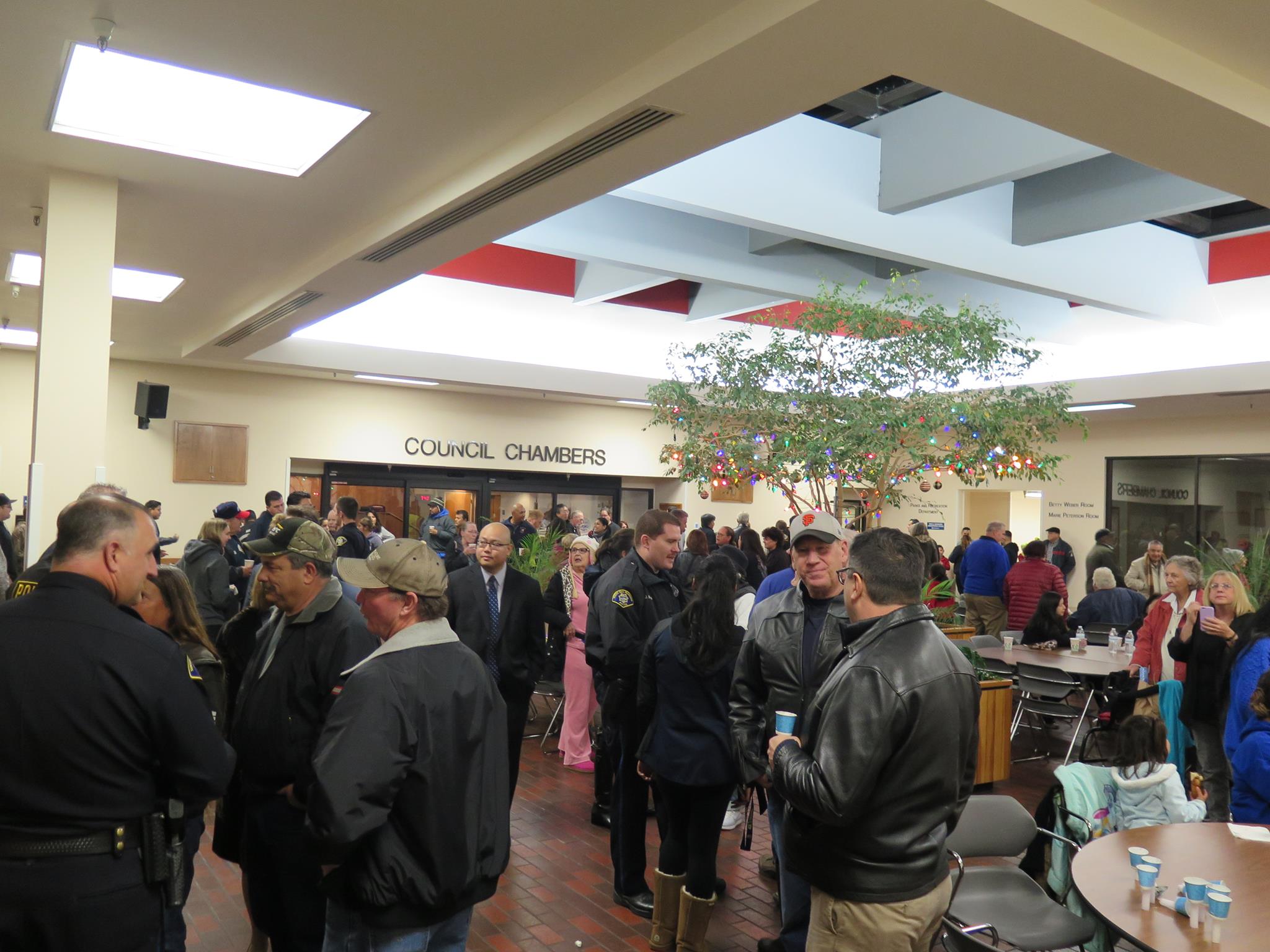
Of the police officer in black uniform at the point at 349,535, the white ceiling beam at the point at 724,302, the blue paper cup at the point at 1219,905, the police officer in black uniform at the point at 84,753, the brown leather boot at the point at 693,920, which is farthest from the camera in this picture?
the white ceiling beam at the point at 724,302

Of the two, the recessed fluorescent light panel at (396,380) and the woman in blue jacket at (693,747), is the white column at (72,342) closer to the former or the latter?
the woman in blue jacket at (693,747)

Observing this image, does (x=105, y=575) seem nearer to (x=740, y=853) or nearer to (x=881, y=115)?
(x=740, y=853)

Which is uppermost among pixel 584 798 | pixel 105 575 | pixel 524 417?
pixel 524 417

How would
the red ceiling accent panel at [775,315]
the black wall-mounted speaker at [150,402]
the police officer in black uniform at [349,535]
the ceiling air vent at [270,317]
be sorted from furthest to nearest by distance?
the black wall-mounted speaker at [150,402] < the red ceiling accent panel at [775,315] < the police officer in black uniform at [349,535] < the ceiling air vent at [270,317]

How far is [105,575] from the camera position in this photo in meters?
2.40

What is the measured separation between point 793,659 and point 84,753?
2.30 m

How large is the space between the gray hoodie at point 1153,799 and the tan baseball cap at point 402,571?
3106mm

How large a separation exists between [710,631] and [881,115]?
5.10m

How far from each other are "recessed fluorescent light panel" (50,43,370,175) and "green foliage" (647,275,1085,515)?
16.6 ft

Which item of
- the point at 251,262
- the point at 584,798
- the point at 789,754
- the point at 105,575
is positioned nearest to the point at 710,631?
the point at 789,754

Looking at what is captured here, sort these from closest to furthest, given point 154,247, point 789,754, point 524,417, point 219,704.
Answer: point 789,754
point 219,704
point 154,247
point 524,417

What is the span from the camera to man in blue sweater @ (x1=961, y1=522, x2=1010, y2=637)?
11.7 meters

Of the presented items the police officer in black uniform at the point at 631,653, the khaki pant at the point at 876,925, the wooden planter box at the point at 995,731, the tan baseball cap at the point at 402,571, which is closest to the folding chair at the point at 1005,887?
the khaki pant at the point at 876,925

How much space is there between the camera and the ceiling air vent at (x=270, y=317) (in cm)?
781
